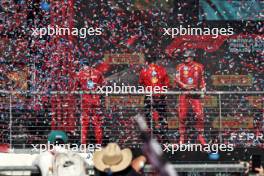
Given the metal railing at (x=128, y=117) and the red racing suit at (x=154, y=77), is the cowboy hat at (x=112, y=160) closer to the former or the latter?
the metal railing at (x=128, y=117)

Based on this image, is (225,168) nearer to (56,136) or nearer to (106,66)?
(56,136)

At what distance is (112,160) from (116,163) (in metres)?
0.07

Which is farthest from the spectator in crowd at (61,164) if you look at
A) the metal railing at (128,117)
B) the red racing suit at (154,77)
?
the red racing suit at (154,77)

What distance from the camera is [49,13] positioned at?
12.6 meters

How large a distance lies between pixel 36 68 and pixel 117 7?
1.67m

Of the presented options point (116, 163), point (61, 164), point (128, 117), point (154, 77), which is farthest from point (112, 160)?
point (154, 77)

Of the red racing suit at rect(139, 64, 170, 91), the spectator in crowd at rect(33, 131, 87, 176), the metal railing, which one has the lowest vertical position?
the spectator in crowd at rect(33, 131, 87, 176)

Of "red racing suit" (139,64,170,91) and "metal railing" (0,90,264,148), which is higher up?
"red racing suit" (139,64,170,91)

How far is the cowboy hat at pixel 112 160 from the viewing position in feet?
19.4

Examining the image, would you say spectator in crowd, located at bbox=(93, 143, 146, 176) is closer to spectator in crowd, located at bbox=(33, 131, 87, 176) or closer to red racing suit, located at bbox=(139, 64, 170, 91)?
spectator in crowd, located at bbox=(33, 131, 87, 176)

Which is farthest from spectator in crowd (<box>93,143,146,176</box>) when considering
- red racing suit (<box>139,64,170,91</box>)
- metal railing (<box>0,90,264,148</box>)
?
red racing suit (<box>139,64,170,91</box>)

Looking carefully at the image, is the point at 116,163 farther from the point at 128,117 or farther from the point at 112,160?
the point at 128,117

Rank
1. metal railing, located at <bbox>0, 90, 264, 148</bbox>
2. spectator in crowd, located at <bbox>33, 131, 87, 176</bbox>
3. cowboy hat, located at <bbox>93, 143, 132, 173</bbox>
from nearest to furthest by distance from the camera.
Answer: cowboy hat, located at <bbox>93, 143, 132, 173</bbox>, spectator in crowd, located at <bbox>33, 131, 87, 176</bbox>, metal railing, located at <bbox>0, 90, 264, 148</bbox>

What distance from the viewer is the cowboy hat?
5.92 meters
